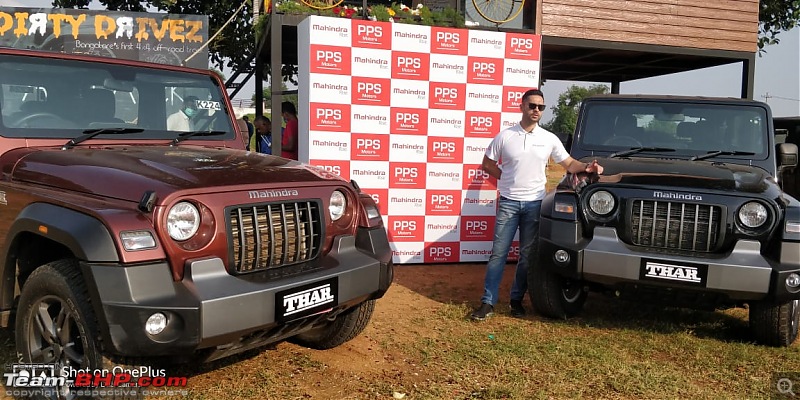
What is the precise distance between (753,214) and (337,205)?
2721 millimetres

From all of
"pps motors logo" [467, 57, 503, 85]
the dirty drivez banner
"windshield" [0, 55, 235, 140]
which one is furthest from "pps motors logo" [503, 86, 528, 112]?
the dirty drivez banner

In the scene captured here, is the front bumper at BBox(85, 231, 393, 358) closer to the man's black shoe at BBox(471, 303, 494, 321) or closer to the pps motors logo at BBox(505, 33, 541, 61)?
the man's black shoe at BBox(471, 303, 494, 321)

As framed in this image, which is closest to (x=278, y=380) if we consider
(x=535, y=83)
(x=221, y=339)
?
(x=221, y=339)

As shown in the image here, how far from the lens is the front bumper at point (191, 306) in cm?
239

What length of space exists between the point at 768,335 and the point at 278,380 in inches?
130

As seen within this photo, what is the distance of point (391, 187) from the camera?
659 cm

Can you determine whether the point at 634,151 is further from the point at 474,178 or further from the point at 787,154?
the point at 474,178

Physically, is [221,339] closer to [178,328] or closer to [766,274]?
[178,328]

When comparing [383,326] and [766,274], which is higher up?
[766,274]

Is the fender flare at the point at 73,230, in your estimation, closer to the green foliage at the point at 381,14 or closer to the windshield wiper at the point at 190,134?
the windshield wiper at the point at 190,134

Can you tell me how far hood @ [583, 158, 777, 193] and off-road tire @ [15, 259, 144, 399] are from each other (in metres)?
3.26

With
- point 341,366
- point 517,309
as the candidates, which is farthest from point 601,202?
point 341,366

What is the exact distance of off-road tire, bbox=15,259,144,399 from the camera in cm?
251

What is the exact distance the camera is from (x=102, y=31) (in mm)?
11711
